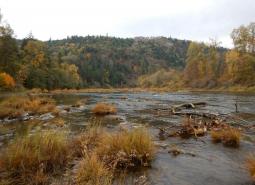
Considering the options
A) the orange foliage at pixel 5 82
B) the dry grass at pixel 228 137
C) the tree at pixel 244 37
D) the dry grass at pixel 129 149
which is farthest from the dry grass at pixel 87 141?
the tree at pixel 244 37

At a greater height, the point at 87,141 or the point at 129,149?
the point at 129,149

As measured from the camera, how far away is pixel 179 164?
9555mm

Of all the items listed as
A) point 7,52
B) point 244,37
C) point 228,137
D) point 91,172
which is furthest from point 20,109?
point 244,37

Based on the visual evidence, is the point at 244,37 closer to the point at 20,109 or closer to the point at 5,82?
the point at 5,82

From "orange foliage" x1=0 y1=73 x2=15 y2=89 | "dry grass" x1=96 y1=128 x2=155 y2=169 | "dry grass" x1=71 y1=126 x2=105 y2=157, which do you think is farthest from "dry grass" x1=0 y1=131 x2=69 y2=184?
"orange foliage" x1=0 y1=73 x2=15 y2=89

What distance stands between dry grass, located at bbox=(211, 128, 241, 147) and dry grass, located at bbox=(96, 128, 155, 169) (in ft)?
14.5

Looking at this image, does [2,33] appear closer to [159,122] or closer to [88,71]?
[159,122]

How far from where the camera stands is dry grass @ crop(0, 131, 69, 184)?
732 cm

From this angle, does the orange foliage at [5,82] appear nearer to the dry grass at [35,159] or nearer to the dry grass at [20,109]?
the dry grass at [20,109]

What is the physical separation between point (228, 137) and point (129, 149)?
5342mm

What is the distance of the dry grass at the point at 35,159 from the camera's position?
732 centimetres

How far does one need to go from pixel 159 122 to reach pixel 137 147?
31.1 ft

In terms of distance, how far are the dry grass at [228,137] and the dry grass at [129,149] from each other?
14.5 feet

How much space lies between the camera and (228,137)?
40.4 feet
